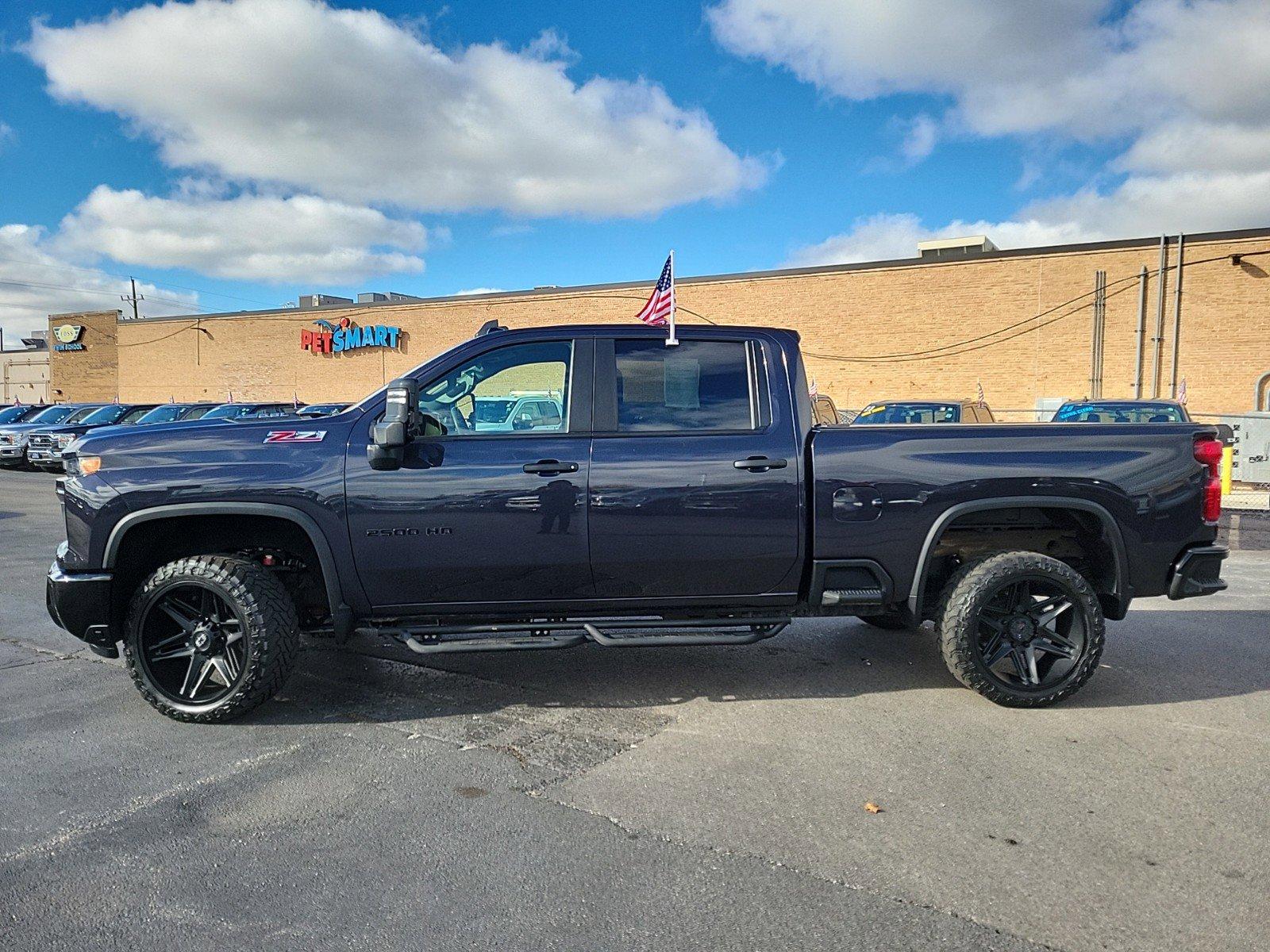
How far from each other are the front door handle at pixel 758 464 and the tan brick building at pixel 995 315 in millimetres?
24099

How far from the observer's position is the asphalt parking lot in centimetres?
277

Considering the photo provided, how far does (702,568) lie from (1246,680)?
3280 millimetres

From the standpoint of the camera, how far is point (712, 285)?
102 ft

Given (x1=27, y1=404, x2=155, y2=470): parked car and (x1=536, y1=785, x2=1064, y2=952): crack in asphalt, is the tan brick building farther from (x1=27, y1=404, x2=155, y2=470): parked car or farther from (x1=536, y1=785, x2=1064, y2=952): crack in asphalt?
(x1=536, y1=785, x2=1064, y2=952): crack in asphalt

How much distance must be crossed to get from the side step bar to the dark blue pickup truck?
0.01 m

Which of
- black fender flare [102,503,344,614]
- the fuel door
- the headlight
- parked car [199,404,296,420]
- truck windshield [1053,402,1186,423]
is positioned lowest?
black fender flare [102,503,344,614]

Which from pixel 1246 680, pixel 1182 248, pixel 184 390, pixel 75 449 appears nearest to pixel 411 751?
pixel 75 449

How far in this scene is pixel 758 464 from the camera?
4559 mm

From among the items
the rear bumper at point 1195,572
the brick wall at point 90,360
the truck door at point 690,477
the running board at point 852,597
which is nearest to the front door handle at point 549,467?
the truck door at point 690,477

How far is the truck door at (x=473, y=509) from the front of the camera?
4.41m

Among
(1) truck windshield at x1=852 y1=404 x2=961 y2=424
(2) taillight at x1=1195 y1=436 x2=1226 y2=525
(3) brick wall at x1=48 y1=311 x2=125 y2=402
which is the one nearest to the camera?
(2) taillight at x1=1195 y1=436 x2=1226 y2=525

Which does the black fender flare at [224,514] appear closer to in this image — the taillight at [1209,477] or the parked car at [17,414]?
the taillight at [1209,477]

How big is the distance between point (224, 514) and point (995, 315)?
86.0 ft

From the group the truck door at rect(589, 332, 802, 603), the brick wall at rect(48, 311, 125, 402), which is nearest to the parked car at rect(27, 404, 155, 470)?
the truck door at rect(589, 332, 802, 603)
